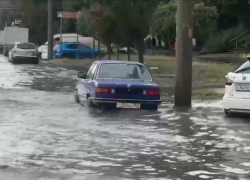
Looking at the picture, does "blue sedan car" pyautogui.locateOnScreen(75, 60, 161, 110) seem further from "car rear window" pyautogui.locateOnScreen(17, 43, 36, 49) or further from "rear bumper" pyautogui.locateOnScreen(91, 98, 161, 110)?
"car rear window" pyautogui.locateOnScreen(17, 43, 36, 49)

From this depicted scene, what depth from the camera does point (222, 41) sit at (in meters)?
51.1

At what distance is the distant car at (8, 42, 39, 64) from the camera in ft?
149

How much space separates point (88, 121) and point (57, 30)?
69.2m

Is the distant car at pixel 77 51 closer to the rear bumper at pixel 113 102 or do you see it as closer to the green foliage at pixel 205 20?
the green foliage at pixel 205 20

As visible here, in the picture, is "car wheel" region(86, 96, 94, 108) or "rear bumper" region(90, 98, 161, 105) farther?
"car wheel" region(86, 96, 94, 108)

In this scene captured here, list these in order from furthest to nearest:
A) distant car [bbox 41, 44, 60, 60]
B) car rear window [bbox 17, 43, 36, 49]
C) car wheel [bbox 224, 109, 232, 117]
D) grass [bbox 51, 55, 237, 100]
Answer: distant car [bbox 41, 44, 60, 60] < car rear window [bbox 17, 43, 36, 49] < grass [bbox 51, 55, 237, 100] < car wheel [bbox 224, 109, 232, 117]

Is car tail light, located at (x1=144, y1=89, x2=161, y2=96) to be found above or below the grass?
above

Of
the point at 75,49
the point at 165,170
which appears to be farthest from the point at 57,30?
the point at 165,170

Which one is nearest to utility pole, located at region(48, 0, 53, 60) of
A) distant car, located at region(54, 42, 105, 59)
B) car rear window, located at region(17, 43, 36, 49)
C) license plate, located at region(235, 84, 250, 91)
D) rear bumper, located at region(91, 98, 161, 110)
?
distant car, located at region(54, 42, 105, 59)

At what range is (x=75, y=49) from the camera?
53.5m

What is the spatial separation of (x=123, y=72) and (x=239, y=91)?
3.25 meters

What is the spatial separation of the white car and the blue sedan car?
5.93 feet

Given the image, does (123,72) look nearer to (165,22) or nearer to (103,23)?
(103,23)

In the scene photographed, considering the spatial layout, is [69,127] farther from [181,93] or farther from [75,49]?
[75,49]
